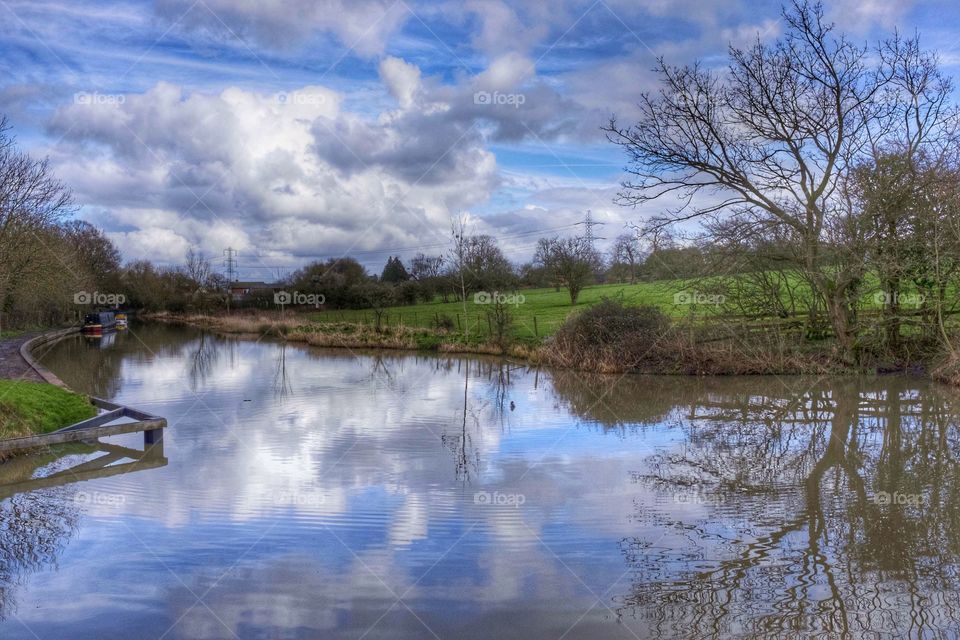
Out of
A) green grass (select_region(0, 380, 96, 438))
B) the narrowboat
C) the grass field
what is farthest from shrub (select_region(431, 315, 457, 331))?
the narrowboat

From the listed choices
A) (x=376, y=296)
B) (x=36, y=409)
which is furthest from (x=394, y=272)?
(x=36, y=409)

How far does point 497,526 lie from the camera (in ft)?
24.1

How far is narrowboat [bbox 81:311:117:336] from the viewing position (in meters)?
45.7

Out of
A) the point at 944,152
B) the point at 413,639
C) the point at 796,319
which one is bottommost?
the point at 413,639

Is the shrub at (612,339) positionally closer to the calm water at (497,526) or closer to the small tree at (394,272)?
the calm water at (497,526)

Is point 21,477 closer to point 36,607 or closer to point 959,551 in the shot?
point 36,607

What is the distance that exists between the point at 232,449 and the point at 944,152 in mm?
19179

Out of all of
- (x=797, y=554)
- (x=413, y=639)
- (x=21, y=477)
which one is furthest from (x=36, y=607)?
(x=797, y=554)

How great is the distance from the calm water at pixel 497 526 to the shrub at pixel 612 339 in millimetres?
6578

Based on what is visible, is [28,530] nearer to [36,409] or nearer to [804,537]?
[36,409]

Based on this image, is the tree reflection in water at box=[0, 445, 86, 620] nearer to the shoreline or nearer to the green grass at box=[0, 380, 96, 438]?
the green grass at box=[0, 380, 96, 438]

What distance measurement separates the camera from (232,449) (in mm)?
11227

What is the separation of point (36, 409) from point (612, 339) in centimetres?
1579

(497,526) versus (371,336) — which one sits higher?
(371,336)
